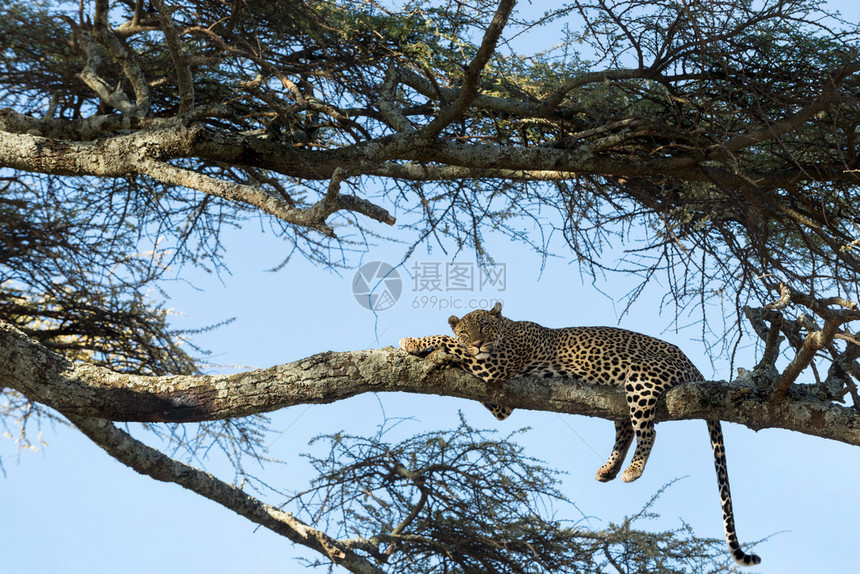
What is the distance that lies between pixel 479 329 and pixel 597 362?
78 centimetres

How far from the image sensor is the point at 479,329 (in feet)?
17.9

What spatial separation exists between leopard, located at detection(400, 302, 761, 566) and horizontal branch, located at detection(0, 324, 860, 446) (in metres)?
0.09

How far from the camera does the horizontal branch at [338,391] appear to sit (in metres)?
4.72

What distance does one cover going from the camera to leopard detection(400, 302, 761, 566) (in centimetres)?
499

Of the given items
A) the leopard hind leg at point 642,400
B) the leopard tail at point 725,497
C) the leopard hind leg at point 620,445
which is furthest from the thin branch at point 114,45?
the leopard tail at point 725,497

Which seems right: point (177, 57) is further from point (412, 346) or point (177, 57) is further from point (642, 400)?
point (642, 400)

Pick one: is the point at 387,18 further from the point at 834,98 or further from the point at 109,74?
the point at 834,98

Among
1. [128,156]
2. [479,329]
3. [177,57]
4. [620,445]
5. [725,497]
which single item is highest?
[177,57]

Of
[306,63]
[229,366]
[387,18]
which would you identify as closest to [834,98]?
[387,18]

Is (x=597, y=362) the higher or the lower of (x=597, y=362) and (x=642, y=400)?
the higher

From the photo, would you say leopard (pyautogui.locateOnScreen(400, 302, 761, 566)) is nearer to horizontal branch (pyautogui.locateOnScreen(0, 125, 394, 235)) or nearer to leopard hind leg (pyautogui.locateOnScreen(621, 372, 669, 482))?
leopard hind leg (pyautogui.locateOnScreen(621, 372, 669, 482))

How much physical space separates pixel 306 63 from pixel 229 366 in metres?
2.76

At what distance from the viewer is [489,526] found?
6285 millimetres

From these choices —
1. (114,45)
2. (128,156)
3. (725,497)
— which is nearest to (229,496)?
(128,156)
